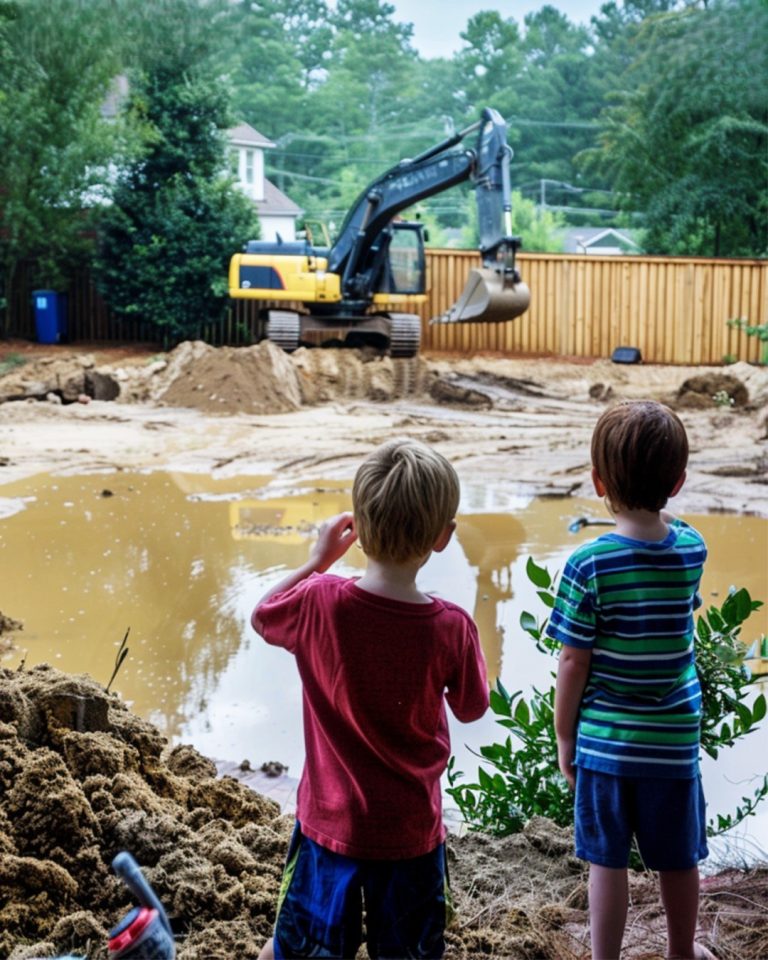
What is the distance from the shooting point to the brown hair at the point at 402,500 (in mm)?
2385

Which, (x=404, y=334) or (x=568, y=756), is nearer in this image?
(x=568, y=756)

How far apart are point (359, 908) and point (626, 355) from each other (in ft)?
78.9

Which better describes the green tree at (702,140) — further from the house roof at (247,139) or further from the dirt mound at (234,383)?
the dirt mound at (234,383)

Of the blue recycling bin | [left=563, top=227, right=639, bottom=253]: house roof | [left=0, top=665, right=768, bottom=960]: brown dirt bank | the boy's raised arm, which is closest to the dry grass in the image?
[left=0, top=665, right=768, bottom=960]: brown dirt bank

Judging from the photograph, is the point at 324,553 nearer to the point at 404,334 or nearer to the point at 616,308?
the point at 404,334

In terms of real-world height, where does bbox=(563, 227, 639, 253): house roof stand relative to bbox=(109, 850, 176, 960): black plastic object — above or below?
above

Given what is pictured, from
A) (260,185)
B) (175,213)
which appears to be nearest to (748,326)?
(175,213)

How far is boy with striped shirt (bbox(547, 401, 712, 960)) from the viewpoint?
2.65m

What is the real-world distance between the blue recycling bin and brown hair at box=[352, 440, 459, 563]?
2587 centimetres

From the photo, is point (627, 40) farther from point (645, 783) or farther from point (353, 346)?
point (645, 783)

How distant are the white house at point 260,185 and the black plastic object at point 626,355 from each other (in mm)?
13992

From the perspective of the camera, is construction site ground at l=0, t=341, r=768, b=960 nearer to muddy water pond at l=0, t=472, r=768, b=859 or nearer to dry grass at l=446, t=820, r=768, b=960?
dry grass at l=446, t=820, r=768, b=960

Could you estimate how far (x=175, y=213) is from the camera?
87.1 feet

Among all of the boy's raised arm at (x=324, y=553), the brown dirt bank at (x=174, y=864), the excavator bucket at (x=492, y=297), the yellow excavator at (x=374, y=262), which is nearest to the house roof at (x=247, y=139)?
the yellow excavator at (x=374, y=262)
